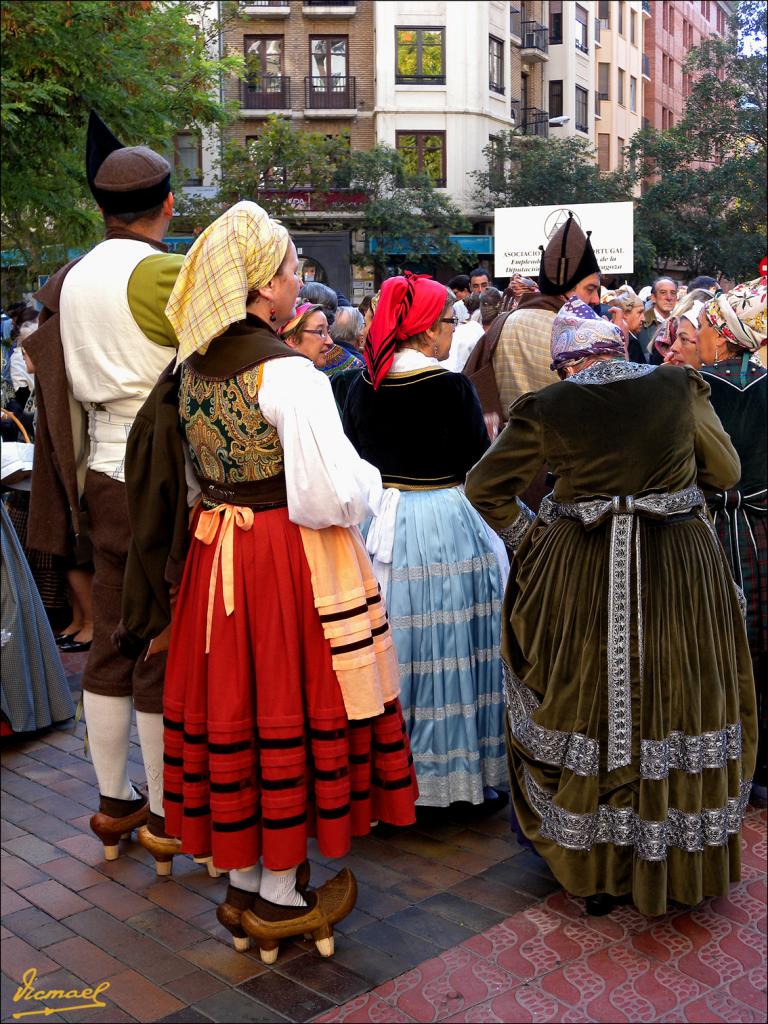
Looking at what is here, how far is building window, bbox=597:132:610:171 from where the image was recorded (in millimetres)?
43375

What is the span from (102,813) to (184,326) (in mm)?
1784

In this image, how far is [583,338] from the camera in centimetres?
375

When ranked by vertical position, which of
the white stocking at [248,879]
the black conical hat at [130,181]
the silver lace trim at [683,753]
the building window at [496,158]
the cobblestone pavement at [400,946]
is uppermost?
the building window at [496,158]

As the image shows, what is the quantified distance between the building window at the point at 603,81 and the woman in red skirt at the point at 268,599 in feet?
142

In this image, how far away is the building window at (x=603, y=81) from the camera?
142ft

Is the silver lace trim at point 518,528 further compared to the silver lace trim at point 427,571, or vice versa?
the silver lace trim at point 427,571

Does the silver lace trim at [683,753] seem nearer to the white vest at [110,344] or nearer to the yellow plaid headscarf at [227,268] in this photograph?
the yellow plaid headscarf at [227,268]

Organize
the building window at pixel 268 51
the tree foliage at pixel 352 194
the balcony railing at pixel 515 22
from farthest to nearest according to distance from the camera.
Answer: the balcony railing at pixel 515 22 → the building window at pixel 268 51 → the tree foliage at pixel 352 194

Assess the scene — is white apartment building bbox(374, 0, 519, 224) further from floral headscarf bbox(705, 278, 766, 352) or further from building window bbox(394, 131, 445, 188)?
floral headscarf bbox(705, 278, 766, 352)

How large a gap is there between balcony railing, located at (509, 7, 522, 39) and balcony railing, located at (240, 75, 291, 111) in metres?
7.36

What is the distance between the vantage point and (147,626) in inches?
138

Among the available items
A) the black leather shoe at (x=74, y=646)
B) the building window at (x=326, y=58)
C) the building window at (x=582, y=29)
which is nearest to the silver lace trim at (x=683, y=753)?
the black leather shoe at (x=74, y=646)

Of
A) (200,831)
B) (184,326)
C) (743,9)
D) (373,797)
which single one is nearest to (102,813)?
(200,831)

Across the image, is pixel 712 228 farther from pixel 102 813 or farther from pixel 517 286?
pixel 102 813
